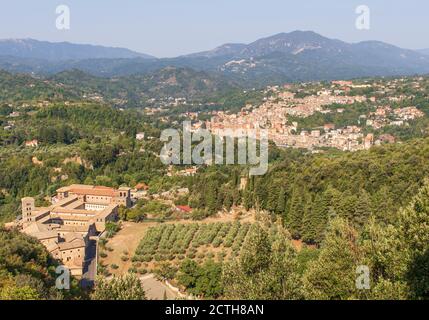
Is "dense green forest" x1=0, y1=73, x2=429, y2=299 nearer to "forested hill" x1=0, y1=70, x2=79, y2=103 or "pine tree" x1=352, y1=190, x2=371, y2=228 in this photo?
"pine tree" x1=352, y1=190, x2=371, y2=228

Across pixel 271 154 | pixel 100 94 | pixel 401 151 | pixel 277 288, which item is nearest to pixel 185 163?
pixel 271 154

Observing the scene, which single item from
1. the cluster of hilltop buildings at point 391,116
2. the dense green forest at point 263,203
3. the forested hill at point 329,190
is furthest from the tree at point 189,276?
the cluster of hilltop buildings at point 391,116

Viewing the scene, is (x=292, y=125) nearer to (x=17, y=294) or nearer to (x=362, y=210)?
(x=362, y=210)

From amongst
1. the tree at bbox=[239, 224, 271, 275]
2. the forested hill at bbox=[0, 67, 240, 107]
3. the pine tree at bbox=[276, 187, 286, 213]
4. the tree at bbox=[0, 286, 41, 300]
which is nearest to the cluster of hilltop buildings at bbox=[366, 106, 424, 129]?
the pine tree at bbox=[276, 187, 286, 213]

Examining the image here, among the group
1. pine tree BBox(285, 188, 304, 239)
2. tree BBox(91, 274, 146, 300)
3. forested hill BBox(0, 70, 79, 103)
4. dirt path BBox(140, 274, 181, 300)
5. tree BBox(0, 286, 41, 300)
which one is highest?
forested hill BBox(0, 70, 79, 103)

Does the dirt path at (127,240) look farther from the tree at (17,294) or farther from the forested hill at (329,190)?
the tree at (17,294)

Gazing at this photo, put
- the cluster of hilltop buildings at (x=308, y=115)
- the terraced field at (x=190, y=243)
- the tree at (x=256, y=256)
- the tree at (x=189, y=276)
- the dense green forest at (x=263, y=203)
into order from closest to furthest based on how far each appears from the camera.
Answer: the dense green forest at (x=263, y=203) < the tree at (x=256, y=256) < the tree at (x=189, y=276) < the terraced field at (x=190, y=243) < the cluster of hilltop buildings at (x=308, y=115)

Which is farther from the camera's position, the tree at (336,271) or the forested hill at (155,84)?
the forested hill at (155,84)
